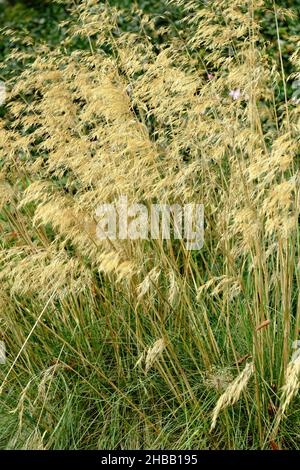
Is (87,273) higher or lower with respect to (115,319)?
higher

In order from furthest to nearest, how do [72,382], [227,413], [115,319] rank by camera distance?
[115,319] < [72,382] < [227,413]

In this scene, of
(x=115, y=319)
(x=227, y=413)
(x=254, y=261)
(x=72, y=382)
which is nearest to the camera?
(x=227, y=413)

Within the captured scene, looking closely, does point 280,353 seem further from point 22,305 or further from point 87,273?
point 22,305

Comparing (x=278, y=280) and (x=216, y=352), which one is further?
(x=278, y=280)

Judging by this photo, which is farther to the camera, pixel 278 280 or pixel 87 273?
pixel 278 280

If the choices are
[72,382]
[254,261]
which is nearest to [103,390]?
[72,382]

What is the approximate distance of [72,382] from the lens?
3570 mm

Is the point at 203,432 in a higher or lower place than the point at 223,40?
lower

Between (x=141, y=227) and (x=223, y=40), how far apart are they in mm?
868

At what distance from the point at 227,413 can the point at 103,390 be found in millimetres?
655

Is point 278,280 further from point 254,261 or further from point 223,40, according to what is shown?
point 223,40
